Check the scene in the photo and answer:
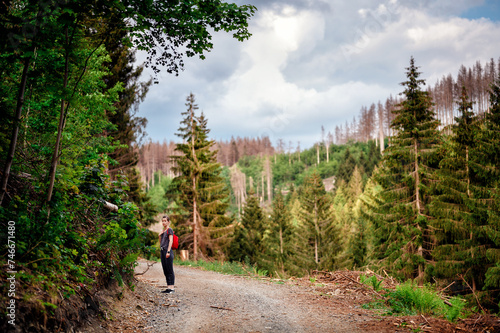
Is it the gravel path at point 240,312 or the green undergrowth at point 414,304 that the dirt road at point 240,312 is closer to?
the gravel path at point 240,312

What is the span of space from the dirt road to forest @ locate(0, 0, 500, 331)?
44.2 inches

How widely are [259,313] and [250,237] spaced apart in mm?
24777

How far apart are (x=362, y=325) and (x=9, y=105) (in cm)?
675

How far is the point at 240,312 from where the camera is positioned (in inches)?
233

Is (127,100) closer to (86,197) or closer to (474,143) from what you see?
(86,197)

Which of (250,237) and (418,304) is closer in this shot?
(418,304)

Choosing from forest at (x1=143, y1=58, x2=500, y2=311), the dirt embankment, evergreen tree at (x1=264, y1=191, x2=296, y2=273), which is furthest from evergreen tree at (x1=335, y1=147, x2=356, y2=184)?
the dirt embankment

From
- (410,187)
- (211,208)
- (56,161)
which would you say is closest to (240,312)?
(56,161)

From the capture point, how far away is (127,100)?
58.7 ft

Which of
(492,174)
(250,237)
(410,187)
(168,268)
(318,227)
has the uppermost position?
(492,174)

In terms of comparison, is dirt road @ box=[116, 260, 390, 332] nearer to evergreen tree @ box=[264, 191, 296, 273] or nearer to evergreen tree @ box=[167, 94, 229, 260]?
evergreen tree @ box=[167, 94, 229, 260]

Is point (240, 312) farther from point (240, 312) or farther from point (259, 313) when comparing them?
point (259, 313)

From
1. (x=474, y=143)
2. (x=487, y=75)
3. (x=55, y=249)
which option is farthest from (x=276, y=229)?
(x=487, y=75)

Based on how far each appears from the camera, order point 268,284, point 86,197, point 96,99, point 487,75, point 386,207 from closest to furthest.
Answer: point 86,197 < point 96,99 < point 268,284 < point 386,207 < point 487,75
